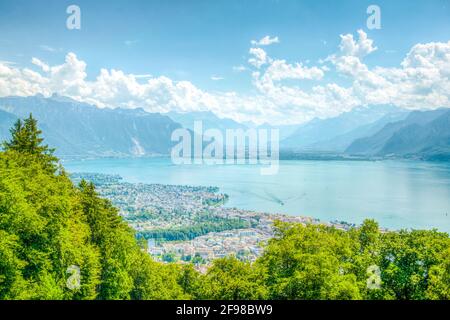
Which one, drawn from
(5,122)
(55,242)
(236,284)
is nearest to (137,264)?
(55,242)

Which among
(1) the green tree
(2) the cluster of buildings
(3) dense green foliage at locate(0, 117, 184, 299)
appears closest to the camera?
(3) dense green foliage at locate(0, 117, 184, 299)

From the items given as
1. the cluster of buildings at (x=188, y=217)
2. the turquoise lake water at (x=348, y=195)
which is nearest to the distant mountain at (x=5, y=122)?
the cluster of buildings at (x=188, y=217)

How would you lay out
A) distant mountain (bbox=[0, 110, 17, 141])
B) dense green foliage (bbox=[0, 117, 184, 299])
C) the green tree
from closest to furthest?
dense green foliage (bbox=[0, 117, 184, 299]) → the green tree → distant mountain (bbox=[0, 110, 17, 141])

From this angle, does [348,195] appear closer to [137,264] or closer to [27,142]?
[137,264]

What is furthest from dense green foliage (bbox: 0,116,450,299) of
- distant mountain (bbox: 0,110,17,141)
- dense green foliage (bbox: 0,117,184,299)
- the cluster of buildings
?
distant mountain (bbox: 0,110,17,141)

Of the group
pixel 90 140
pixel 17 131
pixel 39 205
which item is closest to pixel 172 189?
pixel 17 131

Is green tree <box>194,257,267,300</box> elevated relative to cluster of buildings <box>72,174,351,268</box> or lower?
elevated

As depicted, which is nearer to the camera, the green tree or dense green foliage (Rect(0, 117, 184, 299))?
dense green foliage (Rect(0, 117, 184, 299))

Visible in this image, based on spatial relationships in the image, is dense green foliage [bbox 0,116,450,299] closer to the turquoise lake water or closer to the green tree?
the green tree

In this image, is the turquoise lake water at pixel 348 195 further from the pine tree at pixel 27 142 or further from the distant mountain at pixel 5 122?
the distant mountain at pixel 5 122
